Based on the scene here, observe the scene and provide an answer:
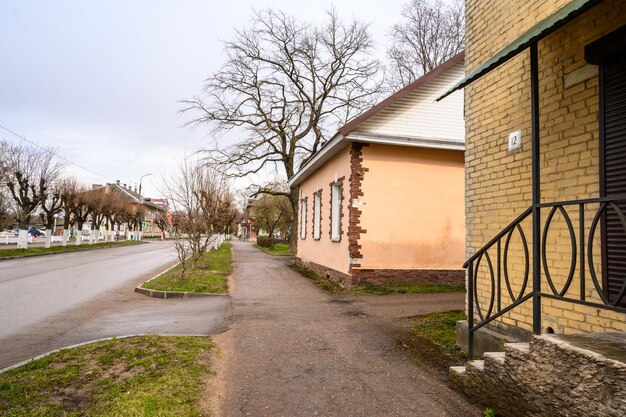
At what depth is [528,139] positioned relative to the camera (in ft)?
16.0

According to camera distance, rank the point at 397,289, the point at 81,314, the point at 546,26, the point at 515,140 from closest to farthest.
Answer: the point at 546,26 < the point at 515,140 < the point at 81,314 < the point at 397,289

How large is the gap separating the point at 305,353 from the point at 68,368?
265cm

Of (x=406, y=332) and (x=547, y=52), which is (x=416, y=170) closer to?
(x=406, y=332)

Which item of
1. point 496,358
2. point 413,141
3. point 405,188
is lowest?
point 496,358

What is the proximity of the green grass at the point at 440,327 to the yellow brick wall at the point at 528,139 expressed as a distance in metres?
0.73

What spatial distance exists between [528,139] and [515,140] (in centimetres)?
19

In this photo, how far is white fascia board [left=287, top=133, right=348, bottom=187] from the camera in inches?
476

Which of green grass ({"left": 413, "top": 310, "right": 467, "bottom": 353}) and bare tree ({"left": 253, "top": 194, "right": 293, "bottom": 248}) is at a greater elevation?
bare tree ({"left": 253, "top": 194, "right": 293, "bottom": 248})

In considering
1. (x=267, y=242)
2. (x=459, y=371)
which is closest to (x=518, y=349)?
(x=459, y=371)

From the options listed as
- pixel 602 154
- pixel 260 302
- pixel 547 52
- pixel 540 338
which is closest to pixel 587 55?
pixel 547 52

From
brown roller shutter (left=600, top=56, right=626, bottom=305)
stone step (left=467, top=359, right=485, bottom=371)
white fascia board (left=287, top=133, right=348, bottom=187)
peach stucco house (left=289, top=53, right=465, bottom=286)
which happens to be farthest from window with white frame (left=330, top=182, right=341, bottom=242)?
brown roller shutter (left=600, top=56, right=626, bottom=305)

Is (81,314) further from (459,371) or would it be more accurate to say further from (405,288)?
(405,288)

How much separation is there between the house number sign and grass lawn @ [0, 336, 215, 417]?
14.2 ft

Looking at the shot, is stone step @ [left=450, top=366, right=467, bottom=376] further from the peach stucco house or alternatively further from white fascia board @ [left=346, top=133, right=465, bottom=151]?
white fascia board @ [left=346, top=133, right=465, bottom=151]
